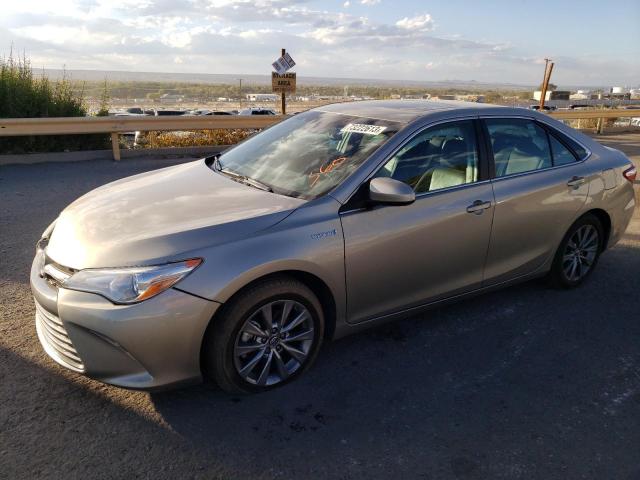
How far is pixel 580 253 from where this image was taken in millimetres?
4723

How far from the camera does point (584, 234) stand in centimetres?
469

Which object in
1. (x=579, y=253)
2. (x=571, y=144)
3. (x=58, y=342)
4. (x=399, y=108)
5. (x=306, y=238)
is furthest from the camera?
(x=579, y=253)

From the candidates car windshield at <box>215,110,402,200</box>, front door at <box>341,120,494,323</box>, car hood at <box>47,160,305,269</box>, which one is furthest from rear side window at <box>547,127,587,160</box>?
car hood at <box>47,160,305,269</box>

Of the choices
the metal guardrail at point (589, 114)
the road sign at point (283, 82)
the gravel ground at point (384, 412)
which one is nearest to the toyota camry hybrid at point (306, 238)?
the gravel ground at point (384, 412)

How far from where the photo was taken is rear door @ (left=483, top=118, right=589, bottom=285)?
3.99 metres

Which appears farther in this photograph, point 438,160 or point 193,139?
point 193,139

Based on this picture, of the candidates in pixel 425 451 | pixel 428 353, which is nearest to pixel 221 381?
pixel 425 451

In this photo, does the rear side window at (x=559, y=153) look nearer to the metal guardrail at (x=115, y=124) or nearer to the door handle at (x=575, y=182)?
the door handle at (x=575, y=182)

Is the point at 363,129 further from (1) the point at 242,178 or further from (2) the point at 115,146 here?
(2) the point at 115,146

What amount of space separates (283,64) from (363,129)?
389 inches

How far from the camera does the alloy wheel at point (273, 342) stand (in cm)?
301

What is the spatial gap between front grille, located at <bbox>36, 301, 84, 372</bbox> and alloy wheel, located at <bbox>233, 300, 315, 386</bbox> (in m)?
0.87

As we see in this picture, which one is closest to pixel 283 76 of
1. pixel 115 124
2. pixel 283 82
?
pixel 283 82

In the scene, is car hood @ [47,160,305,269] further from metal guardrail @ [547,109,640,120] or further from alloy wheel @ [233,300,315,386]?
metal guardrail @ [547,109,640,120]
